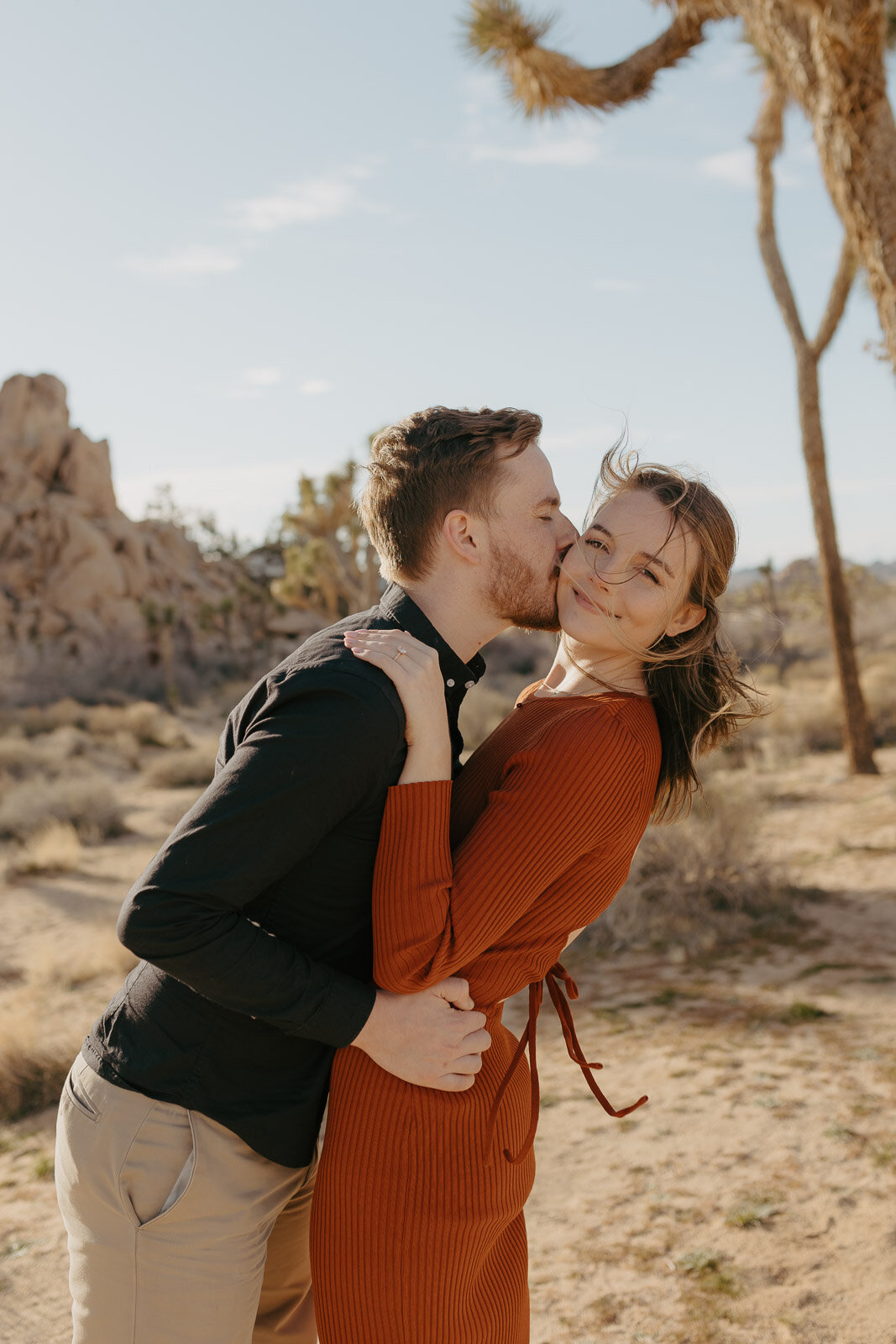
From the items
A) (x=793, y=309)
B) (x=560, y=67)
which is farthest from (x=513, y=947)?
(x=793, y=309)

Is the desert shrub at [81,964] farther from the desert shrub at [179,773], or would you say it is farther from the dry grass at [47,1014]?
the desert shrub at [179,773]

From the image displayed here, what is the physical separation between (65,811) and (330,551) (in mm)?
7434

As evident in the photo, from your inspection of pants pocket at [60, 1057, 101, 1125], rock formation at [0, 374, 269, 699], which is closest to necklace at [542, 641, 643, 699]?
pants pocket at [60, 1057, 101, 1125]

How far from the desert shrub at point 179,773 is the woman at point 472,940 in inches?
567

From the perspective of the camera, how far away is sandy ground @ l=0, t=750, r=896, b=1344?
3252mm

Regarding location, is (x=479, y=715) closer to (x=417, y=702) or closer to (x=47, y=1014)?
(x=47, y=1014)

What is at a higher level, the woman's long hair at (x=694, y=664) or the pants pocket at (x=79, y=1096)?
the woman's long hair at (x=694, y=664)

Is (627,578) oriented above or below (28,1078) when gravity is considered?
above

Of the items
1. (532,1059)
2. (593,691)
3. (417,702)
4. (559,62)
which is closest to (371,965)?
(532,1059)

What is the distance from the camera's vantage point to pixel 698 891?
7250mm

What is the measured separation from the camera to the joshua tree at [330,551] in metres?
17.6

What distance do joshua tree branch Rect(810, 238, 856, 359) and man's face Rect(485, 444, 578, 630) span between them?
10104mm

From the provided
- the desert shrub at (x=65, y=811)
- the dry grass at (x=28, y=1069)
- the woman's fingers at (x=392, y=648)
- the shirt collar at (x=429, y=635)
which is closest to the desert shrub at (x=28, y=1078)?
the dry grass at (x=28, y=1069)

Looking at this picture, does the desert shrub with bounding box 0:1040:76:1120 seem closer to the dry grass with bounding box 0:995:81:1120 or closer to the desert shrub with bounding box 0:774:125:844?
the dry grass with bounding box 0:995:81:1120
